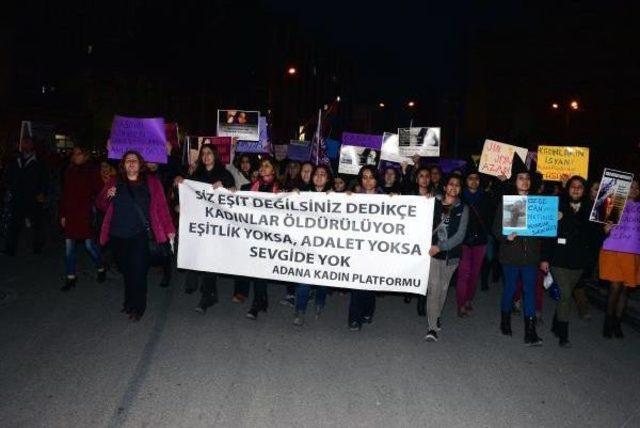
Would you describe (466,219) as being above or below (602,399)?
above

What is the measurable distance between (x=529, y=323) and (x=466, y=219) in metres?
1.24

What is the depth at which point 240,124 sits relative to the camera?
1205cm

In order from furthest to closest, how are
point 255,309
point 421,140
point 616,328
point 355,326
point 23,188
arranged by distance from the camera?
point 421,140 < point 23,188 < point 255,309 < point 616,328 < point 355,326

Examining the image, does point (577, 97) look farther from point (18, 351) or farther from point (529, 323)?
point (18, 351)

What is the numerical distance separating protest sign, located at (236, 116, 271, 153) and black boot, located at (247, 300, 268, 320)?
20.0 ft

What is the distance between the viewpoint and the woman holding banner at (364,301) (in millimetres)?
6512

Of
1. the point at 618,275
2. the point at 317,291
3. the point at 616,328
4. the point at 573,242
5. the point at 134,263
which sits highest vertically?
the point at 573,242

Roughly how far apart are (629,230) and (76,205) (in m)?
6.78

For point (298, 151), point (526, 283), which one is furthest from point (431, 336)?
point (298, 151)

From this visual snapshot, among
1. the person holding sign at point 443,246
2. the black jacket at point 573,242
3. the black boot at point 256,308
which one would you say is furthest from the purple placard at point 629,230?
Answer: the black boot at point 256,308

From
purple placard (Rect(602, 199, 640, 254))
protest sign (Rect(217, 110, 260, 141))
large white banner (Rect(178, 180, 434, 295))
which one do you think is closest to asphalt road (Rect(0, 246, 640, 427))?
large white banner (Rect(178, 180, 434, 295))

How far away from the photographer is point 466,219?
21.1 ft

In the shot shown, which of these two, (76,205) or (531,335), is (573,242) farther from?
Result: (76,205)

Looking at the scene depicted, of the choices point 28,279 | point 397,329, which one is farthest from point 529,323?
point 28,279
